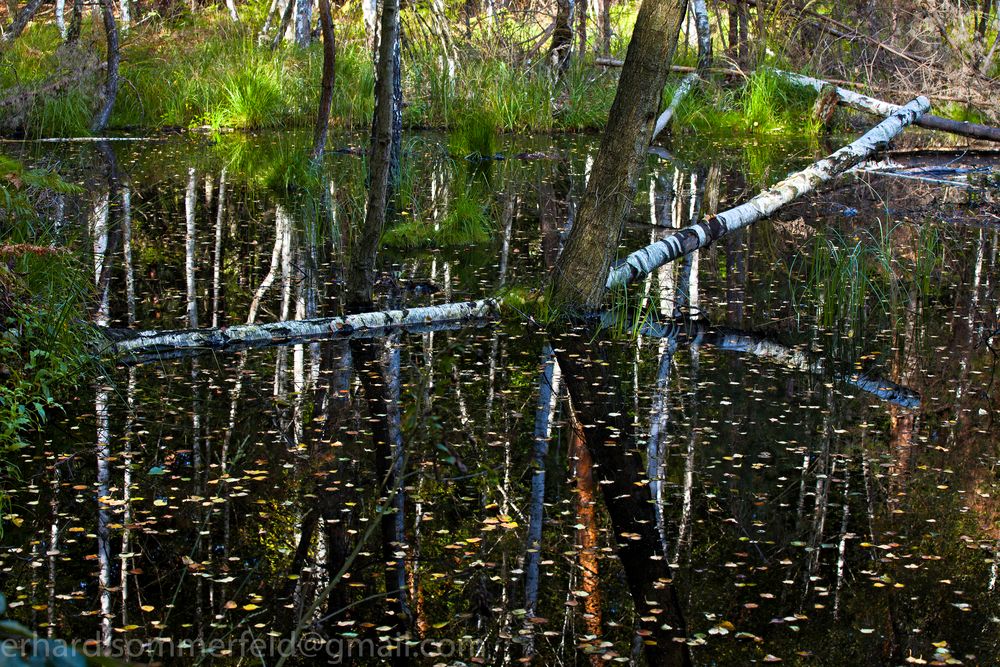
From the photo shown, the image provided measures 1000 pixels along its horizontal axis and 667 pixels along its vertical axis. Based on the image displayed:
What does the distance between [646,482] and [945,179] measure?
9.32 m

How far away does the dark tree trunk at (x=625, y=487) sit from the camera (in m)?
3.36

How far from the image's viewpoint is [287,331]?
20.2 feet

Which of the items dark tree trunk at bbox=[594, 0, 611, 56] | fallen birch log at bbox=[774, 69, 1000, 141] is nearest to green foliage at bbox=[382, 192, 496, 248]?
fallen birch log at bbox=[774, 69, 1000, 141]

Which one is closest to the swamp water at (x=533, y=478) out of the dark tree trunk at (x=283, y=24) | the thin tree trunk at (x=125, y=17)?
the dark tree trunk at (x=283, y=24)

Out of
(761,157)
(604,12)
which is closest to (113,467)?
(761,157)

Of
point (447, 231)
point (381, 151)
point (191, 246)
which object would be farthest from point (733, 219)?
point (191, 246)

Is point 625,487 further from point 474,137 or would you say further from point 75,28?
point 75,28

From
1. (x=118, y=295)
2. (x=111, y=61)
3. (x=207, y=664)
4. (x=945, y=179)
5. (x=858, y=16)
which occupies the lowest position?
(x=207, y=664)

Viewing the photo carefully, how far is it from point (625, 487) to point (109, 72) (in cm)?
1297

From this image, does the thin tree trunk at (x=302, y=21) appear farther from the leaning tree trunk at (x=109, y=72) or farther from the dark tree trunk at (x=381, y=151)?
the dark tree trunk at (x=381, y=151)

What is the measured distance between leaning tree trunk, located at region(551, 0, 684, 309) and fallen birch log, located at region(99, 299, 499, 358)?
0.58m

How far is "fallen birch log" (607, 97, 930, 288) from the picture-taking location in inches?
274

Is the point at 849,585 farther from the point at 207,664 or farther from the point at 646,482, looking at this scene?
the point at 207,664

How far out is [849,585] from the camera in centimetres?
360
